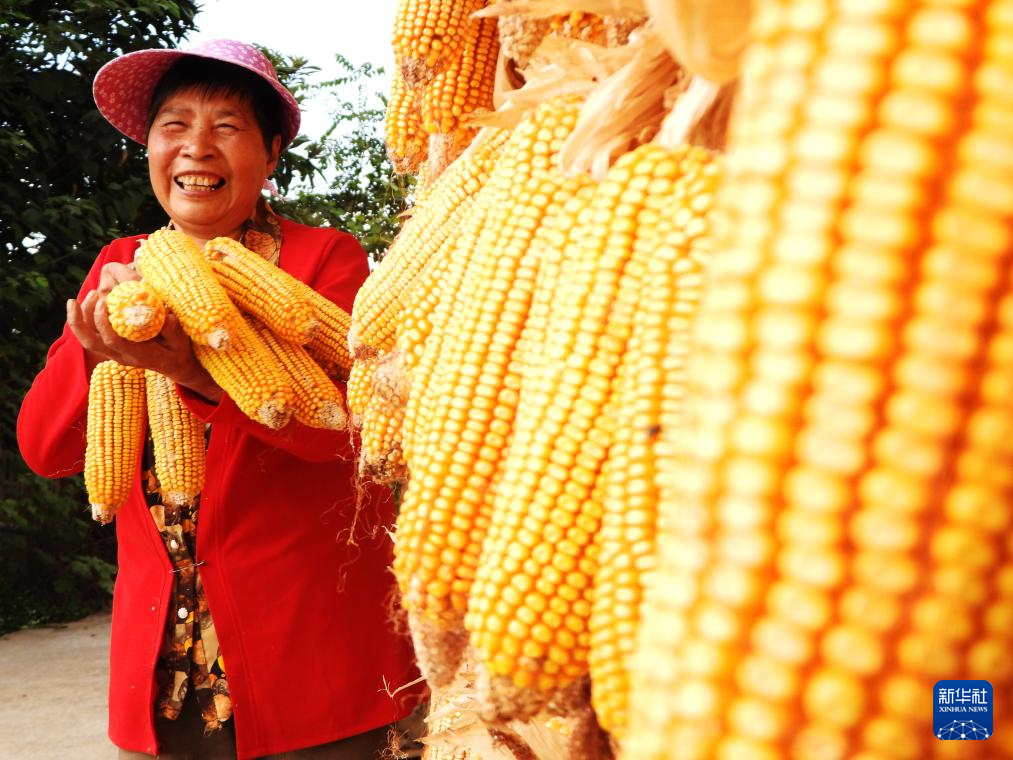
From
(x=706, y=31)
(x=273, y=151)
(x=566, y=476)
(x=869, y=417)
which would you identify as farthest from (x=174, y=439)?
(x=869, y=417)

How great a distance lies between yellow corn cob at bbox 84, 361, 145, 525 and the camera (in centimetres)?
212

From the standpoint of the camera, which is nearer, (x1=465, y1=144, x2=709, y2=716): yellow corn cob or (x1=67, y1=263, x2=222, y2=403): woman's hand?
(x1=465, y1=144, x2=709, y2=716): yellow corn cob

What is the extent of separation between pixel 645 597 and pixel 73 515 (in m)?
6.78

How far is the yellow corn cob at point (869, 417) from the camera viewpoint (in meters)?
0.41

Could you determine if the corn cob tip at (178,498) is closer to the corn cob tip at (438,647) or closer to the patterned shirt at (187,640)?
the patterned shirt at (187,640)

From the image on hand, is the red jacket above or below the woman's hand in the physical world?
below

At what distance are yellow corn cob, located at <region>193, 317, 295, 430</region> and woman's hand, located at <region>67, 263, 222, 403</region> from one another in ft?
0.25

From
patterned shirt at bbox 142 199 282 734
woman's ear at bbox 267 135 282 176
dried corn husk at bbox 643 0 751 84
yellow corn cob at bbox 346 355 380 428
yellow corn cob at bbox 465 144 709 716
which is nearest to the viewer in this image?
dried corn husk at bbox 643 0 751 84

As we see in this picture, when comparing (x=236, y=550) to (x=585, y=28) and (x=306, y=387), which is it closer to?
(x=306, y=387)

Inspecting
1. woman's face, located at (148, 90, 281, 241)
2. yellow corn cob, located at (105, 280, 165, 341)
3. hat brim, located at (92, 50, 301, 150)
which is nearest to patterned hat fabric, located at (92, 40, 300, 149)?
hat brim, located at (92, 50, 301, 150)

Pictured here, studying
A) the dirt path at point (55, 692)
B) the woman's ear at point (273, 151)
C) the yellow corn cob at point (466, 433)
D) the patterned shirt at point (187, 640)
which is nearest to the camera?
the yellow corn cob at point (466, 433)

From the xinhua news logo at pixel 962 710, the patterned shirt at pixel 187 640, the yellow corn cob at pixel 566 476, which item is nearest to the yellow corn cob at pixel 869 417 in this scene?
the xinhua news logo at pixel 962 710

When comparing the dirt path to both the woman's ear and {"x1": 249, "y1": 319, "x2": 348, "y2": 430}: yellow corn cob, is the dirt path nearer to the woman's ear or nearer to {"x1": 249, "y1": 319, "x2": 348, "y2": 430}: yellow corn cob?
the woman's ear

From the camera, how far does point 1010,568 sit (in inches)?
16.3
